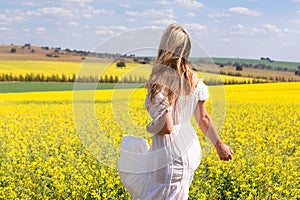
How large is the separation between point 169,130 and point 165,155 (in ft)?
0.81

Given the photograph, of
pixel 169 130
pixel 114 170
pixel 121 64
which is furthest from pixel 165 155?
pixel 114 170

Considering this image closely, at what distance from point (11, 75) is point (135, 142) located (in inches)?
1496

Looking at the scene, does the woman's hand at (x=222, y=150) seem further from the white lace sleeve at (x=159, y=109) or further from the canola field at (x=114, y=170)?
the white lace sleeve at (x=159, y=109)

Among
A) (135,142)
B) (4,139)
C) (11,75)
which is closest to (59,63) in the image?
(11,75)

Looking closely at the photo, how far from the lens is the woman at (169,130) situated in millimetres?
4211

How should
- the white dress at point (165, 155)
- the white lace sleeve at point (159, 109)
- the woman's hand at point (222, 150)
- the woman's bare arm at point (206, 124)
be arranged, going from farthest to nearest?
the woman's hand at point (222, 150), the woman's bare arm at point (206, 124), the white dress at point (165, 155), the white lace sleeve at point (159, 109)

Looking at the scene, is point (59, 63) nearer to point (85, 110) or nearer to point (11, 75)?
point (11, 75)

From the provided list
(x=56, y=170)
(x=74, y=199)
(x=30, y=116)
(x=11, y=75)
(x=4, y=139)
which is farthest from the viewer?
(x=11, y=75)

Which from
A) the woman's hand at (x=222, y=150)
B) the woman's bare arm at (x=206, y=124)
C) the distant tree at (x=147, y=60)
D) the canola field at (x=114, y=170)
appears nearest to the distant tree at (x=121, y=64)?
the canola field at (x=114, y=170)

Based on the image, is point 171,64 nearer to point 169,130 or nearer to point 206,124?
point 169,130

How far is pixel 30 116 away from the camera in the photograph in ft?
53.3

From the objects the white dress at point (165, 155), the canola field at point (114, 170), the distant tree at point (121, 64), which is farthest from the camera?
the canola field at point (114, 170)

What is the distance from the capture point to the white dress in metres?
4.34

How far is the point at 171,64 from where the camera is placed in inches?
168
